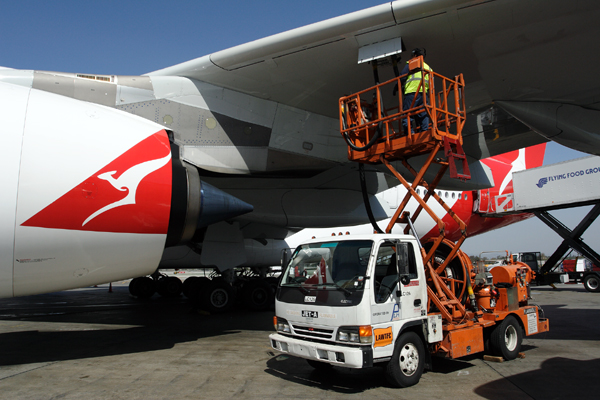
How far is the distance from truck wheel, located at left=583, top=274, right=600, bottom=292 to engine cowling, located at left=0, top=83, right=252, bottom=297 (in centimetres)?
2198

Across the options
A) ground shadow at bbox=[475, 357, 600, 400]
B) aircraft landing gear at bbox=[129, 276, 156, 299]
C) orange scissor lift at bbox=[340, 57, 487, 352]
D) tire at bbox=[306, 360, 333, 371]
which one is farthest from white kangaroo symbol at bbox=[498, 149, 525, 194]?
tire at bbox=[306, 360, 333, 371]

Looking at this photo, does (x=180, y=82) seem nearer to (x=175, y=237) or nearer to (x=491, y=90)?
(x=175, y=237)

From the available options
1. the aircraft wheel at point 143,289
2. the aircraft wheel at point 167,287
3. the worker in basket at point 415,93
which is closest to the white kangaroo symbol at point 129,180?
the worker in basket at point 415,93

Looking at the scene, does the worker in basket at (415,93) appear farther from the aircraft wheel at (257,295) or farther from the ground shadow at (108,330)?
the aircraft wheel at (257,295)

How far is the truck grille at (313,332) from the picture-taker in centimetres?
474

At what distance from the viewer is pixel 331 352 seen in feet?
14.8

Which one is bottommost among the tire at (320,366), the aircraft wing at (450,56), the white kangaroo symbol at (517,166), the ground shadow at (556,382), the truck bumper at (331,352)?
the ground shadow at (556,382)

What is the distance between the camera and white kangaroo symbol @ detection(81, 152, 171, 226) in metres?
5.30

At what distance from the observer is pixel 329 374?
5.49 meters

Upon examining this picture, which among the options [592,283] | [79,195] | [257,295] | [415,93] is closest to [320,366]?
[79,195]

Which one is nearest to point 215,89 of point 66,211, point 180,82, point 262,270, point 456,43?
point 180,82

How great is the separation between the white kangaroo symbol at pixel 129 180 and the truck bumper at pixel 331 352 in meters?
2.80

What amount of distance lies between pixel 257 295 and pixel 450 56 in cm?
865

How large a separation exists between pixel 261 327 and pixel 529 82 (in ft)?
24.8
